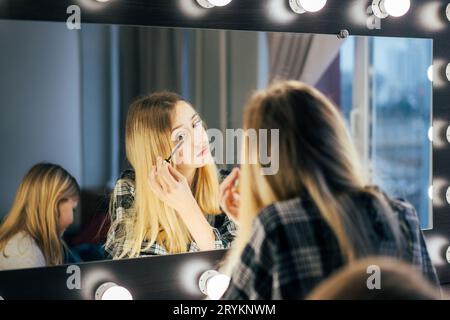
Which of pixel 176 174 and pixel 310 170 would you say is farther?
pixel 176 174

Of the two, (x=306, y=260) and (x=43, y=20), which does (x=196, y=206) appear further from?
(x=43, y=20)

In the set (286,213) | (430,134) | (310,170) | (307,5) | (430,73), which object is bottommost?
(286,213)

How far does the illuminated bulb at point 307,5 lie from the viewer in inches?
66.8

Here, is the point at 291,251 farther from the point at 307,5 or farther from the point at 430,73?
the point at 430,73

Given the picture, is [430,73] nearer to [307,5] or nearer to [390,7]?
[390,7]

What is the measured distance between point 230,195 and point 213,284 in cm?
25

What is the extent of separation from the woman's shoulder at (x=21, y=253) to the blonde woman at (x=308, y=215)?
0.53 m

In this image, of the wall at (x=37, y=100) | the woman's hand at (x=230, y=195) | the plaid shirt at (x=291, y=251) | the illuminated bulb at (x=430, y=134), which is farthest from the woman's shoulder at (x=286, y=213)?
the illuminated bulb at (x=430, y=134)

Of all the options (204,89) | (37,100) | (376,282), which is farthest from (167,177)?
(376,282)

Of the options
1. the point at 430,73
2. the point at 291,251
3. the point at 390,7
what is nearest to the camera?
the point at 291,251

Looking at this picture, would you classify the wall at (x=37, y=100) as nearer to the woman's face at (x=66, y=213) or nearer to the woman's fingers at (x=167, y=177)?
the woman's face at (x=66, y=213)

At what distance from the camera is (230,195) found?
163cm

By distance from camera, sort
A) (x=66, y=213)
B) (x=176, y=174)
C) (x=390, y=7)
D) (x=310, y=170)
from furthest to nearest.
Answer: (x=390, y=7) → (x=176, y=174) → (x=66, y=213) → (x=310, y=170)

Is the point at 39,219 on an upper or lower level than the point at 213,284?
upper
